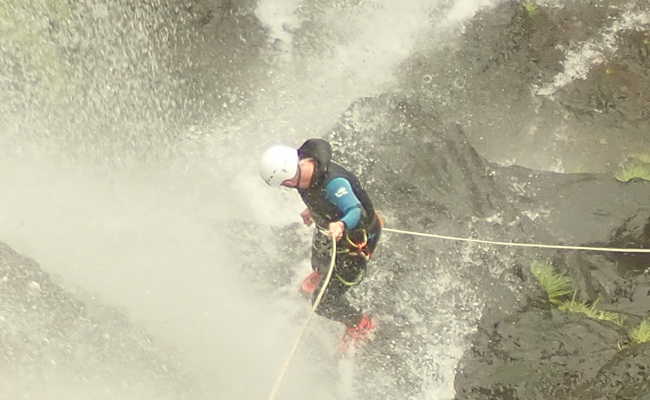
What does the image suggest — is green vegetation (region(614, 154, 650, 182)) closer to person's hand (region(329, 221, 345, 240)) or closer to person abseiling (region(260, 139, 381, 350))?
person abseiling (region(260, 139, 381, 350))

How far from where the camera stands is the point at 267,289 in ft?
25.1

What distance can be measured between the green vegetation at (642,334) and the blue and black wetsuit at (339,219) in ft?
8.77

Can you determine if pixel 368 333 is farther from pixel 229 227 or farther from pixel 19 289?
pixel 19 289

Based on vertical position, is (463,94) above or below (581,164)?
above

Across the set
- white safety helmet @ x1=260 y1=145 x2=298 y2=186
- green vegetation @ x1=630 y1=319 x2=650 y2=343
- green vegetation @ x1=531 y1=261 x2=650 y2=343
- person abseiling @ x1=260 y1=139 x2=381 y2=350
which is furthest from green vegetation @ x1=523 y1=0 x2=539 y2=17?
white safety helmet @ x1=260 y1=145 x2=298 y2=186

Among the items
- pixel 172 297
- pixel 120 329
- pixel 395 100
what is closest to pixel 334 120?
pixel 395 100

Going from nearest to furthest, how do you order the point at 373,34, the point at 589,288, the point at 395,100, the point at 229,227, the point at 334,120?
1. the point at 589,288
2. the point at 229,227
3. the point at 395,100
4. the point at 334,120
5. the point at 373,34

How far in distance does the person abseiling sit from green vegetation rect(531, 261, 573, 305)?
1983 mm

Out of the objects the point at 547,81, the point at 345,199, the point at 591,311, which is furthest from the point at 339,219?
the point at 547,81

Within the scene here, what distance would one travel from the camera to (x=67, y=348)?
18.9 ft

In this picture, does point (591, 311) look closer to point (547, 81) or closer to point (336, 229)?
point (336, 229)

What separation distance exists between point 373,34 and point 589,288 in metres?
5.42

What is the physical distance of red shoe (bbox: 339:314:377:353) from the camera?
696 cm

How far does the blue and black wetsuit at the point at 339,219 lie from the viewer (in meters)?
5.38
